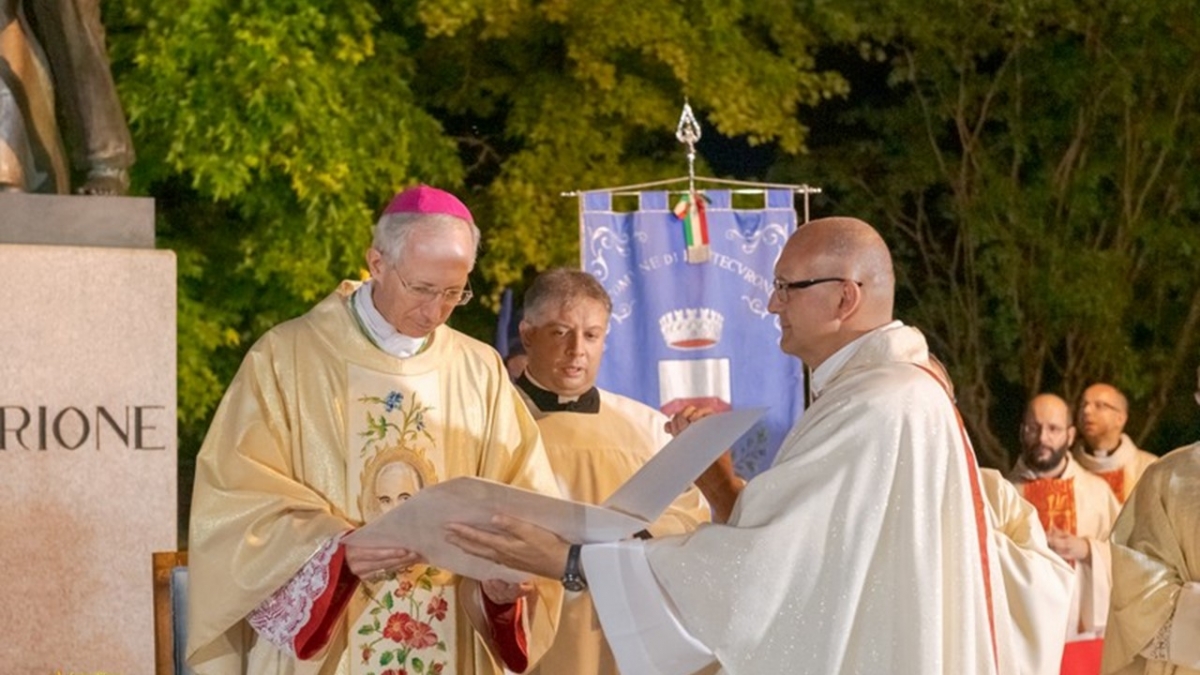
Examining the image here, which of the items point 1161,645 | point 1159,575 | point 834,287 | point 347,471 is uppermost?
point 834,287

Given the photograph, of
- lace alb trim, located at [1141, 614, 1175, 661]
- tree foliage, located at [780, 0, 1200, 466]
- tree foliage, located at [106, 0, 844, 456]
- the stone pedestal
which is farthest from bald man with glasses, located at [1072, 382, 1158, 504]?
tree foliage, located at [780, 0, 1200, 466]

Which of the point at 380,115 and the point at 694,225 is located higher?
the point at 380,115

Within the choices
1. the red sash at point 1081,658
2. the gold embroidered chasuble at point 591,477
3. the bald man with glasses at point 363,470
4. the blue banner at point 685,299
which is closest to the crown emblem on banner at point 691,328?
the blue banner at point 685,299

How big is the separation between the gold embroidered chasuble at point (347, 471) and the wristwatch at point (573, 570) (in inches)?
23.1

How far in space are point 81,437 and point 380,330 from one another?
5.33 feet

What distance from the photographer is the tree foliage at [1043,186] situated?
18.1 m

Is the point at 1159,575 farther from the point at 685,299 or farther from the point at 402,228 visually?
the point at 685,299

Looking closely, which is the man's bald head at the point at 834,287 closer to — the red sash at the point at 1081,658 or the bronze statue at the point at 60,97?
the bronze statue at the point at 60,97

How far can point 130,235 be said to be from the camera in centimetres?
688

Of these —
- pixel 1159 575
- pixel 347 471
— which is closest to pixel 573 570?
pixel 347 471

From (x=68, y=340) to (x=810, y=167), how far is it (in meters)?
12.5

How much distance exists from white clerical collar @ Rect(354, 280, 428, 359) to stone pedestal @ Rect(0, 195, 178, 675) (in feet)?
5.04

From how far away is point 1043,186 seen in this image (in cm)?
1858

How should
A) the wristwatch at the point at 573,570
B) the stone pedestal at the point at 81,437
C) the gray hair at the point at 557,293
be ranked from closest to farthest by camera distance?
the wristwatch at the point at 573,570 < the stone pedestal at the point at 81,437 < the gray hair at the point at 557,293
